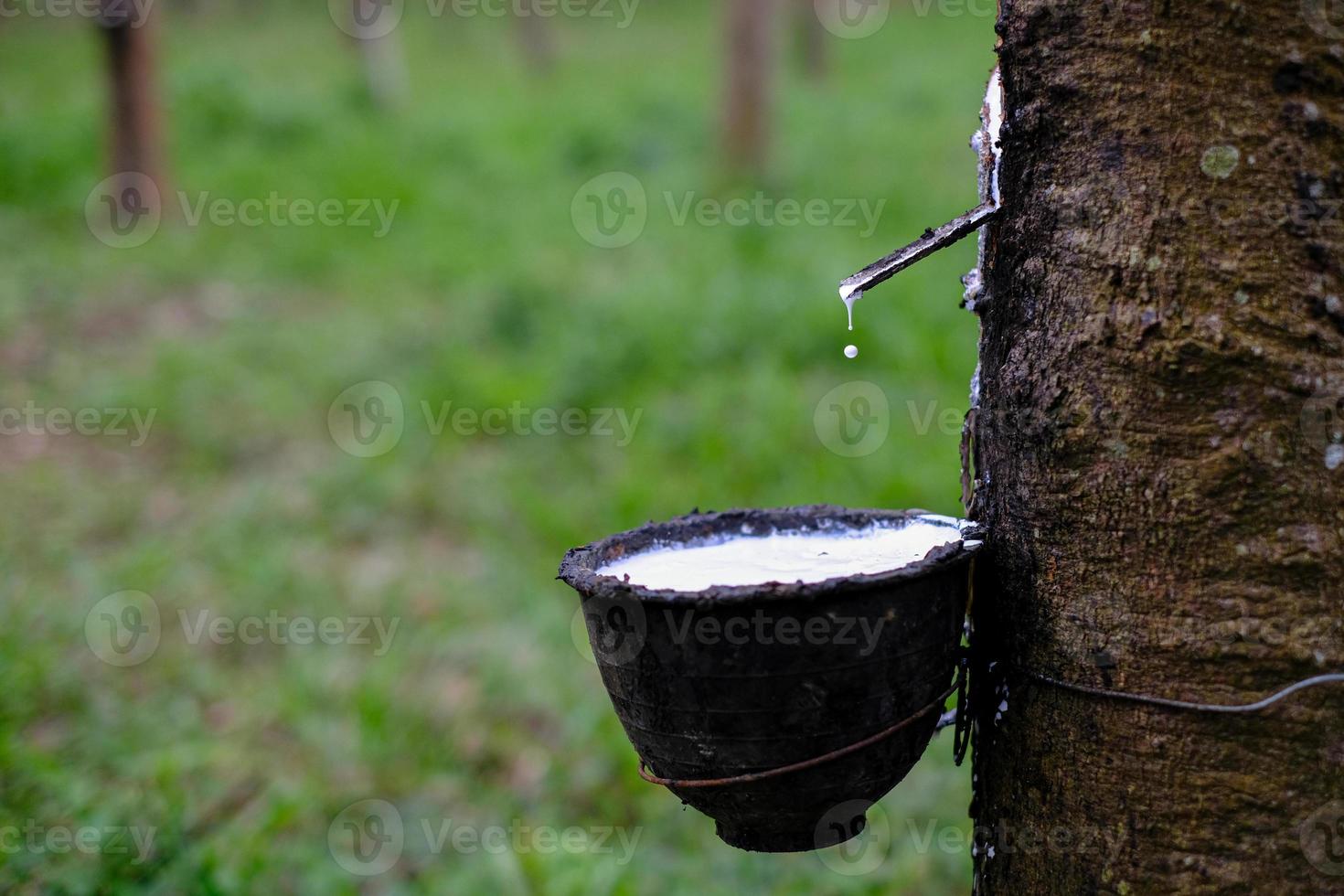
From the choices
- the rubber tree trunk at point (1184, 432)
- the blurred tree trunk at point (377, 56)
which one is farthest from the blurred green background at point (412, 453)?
the rubber tree trunk at point (1184, 432)

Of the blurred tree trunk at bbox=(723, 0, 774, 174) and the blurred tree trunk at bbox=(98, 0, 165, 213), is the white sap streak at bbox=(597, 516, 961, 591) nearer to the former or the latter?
the blurred tree trunk at bbox=(723, 0, 774, 174)

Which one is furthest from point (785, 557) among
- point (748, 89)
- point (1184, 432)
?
point (748, 89)

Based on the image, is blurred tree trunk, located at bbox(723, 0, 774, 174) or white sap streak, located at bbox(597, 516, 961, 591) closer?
white sap streak, located at bbox(597, 516, 961, 591)

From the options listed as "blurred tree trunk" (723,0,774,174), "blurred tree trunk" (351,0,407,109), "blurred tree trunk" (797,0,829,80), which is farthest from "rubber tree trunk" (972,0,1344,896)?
"blurred tree trunk" (797,0,829,80)

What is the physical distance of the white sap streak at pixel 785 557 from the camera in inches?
55.1

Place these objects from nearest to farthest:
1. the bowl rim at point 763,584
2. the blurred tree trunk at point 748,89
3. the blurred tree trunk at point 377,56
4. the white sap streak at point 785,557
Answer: the bowl rim at point 763,584, the white sap streak at point 785,557, the blurred tree trunk at point 748,89, the blurred tree trunk at point 377,56

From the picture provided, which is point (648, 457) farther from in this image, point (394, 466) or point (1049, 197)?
point (1049, 197)

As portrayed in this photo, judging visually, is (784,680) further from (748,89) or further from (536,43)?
(536,43)

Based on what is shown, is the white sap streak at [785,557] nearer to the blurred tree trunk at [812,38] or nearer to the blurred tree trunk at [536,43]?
the blurred tree trunk at [812,38]

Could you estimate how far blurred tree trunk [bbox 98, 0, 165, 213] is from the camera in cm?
872

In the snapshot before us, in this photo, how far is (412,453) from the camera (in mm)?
5688

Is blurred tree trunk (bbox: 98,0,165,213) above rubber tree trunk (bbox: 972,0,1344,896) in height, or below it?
above

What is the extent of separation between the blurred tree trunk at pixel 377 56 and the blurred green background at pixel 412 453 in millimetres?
677

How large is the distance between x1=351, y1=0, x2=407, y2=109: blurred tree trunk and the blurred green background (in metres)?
0.68
